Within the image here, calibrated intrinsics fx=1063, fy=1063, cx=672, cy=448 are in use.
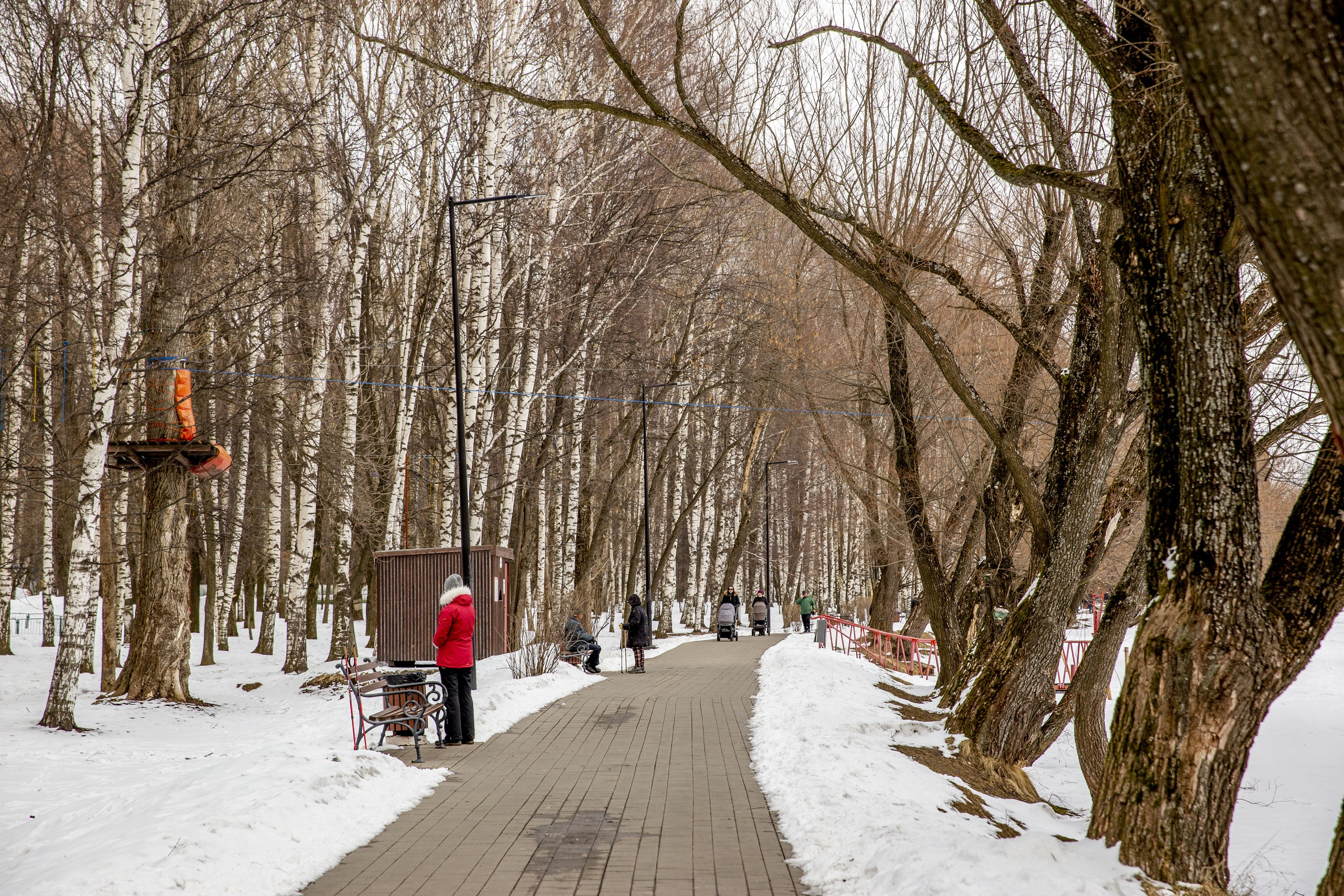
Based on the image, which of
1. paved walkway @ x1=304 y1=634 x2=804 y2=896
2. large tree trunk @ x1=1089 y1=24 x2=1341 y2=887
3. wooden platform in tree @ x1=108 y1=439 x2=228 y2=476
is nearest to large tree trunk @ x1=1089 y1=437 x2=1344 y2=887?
large tree trunk @ x1=1089 y1=24 x2=1341 y2=887

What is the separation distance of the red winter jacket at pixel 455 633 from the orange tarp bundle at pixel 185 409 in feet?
23.6

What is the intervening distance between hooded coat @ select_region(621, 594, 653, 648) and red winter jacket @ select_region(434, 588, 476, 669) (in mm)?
10805

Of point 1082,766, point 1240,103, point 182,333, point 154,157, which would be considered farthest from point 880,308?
point 1240,103

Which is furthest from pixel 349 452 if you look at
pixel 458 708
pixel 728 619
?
pixel 728 619

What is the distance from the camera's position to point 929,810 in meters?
7.52

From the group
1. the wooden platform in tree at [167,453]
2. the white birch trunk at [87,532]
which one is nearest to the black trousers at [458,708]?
the white birch trunk at [87,532]

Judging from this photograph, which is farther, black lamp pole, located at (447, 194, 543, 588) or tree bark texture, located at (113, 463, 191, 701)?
tree bark texture, located at (113, 463, 191, 701)

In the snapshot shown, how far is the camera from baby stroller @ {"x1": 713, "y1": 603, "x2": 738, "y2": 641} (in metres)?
33.8

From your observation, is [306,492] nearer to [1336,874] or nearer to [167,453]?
[167,453]

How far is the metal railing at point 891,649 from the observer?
25.0 metres

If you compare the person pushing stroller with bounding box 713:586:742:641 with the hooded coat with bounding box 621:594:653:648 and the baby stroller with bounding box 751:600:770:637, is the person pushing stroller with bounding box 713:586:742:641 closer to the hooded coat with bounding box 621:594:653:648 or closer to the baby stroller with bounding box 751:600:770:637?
the baby stroller with bounding box 751:600:770:637

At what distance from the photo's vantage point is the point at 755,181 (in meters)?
8.34

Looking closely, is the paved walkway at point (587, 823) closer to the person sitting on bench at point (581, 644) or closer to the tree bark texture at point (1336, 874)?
the tree bark texture at point (1336, 874)

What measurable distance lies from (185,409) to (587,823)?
37.9 feet
